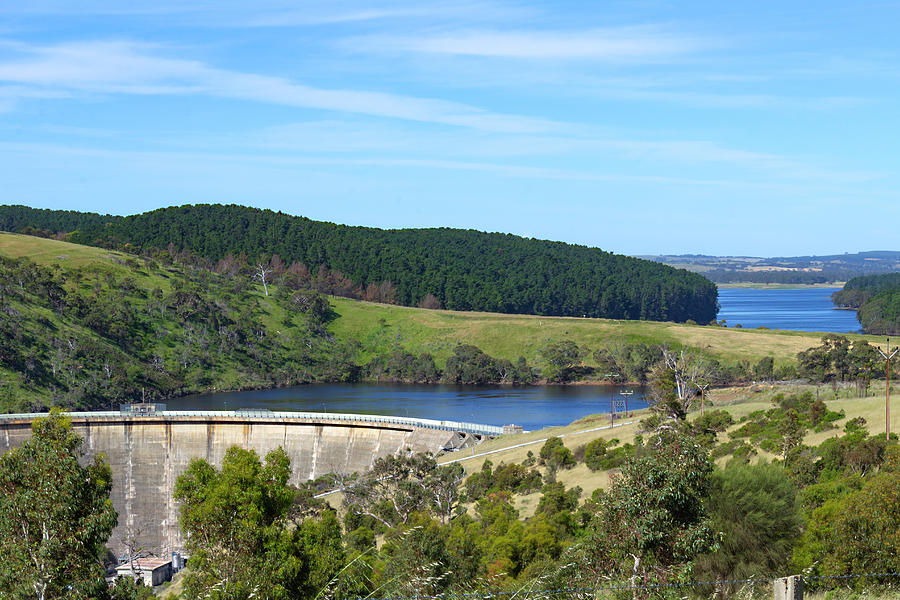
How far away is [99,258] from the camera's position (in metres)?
169

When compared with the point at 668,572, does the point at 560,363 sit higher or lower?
lower

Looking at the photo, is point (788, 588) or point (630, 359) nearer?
point (788, 588)

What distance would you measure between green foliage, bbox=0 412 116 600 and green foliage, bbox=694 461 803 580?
1693cm

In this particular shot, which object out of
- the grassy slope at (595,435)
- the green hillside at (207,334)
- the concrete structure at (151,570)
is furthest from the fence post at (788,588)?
the green hillside at (207,334)

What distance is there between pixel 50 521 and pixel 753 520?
20.5 metres

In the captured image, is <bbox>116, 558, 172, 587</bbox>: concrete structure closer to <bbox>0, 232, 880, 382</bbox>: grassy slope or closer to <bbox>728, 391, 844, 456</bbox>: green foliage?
<bbox>728, 391, 844, 456</bbox>: green foliage

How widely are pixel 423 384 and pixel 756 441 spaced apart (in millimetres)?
107254

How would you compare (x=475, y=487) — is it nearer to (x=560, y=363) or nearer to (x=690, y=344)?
(x=560, y=363)

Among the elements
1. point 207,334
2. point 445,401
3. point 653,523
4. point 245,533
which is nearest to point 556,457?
point 245,533

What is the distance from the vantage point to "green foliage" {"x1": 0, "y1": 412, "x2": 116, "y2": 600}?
19.1 meters

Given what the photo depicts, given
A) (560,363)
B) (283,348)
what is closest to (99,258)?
(283,348)

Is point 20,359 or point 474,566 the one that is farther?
point 20,359

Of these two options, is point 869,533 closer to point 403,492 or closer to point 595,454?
point 595,454

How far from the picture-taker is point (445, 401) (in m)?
129
